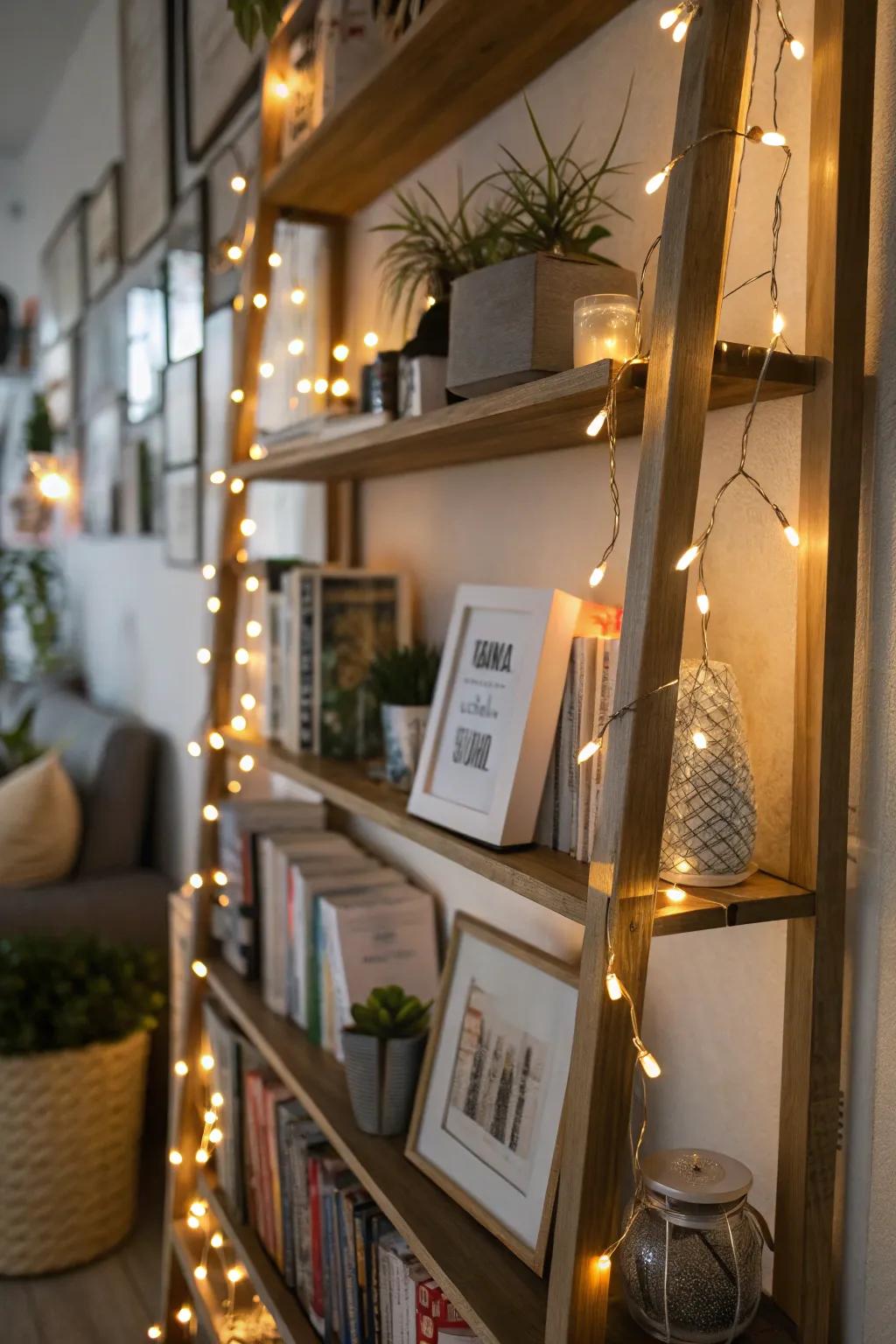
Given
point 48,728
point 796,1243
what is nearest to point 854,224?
point 796,1243

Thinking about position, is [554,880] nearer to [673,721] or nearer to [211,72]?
[673,721]

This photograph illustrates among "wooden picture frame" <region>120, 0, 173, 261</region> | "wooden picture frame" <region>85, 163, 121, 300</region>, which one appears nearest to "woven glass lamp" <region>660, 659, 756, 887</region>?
"wooden picture frame" <region>120, 0, 173, 261</region>

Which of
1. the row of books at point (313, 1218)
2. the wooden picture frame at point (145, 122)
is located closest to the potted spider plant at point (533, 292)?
the row of books at point (313, 1218)

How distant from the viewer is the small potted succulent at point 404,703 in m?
1.37

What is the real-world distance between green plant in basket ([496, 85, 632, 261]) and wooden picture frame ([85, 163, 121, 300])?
2431mm

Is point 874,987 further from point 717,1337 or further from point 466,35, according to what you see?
point 466,35

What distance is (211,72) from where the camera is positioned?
2510 mm

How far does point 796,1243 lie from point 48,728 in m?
2.83

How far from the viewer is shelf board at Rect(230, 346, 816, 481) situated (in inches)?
33.5

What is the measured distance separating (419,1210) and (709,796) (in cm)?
56

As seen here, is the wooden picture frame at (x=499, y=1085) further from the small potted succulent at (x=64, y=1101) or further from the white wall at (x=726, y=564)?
the small potted succulent at (x=64, y=1101)

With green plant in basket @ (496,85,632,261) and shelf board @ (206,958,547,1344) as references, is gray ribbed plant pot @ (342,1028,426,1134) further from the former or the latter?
green plant in basket @ (496,85,632,261)

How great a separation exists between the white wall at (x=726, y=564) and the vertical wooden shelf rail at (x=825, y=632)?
0.02 m

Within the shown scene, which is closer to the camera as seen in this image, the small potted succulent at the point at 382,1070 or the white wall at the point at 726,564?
the white wall at the point at 726,564
